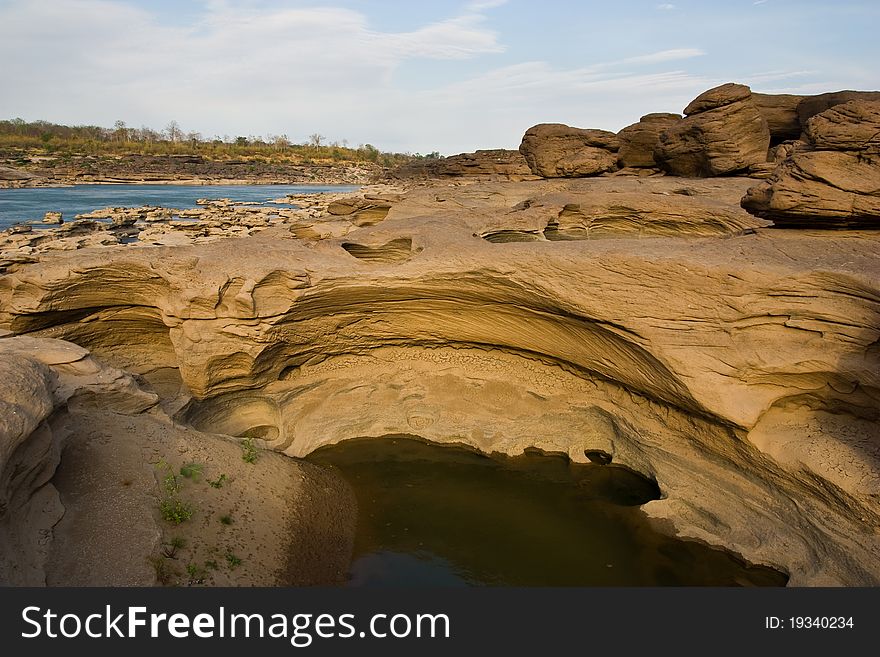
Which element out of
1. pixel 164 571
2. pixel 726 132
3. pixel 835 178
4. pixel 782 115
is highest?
pixel 782 115

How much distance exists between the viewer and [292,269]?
802 cm

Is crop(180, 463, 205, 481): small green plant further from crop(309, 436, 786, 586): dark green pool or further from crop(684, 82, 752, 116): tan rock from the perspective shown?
crop(684, 82, 752, 116): tan rock

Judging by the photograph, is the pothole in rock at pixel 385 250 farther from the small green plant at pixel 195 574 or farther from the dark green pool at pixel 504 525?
the small green plant at pixel 195 574

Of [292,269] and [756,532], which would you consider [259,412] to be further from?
[756,532]


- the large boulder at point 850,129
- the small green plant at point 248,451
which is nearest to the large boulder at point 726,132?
the large boulder at point 850,129

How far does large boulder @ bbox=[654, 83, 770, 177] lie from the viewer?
51.4 ft

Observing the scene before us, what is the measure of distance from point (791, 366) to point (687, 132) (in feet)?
38.7

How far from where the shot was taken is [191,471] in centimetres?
674

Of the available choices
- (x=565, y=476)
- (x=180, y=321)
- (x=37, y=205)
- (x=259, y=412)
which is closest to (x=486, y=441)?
(x=565, y=476)

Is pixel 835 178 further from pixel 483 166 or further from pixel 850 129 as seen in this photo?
pixel 483 166

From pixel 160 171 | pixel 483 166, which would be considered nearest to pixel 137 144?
pixel 160 171

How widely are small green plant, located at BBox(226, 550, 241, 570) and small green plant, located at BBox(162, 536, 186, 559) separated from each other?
451 millimetres

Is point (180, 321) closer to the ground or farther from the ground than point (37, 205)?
closer to the ground

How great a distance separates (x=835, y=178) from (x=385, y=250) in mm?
6217
